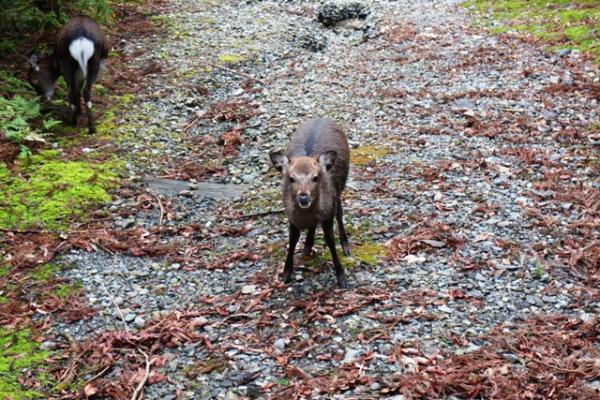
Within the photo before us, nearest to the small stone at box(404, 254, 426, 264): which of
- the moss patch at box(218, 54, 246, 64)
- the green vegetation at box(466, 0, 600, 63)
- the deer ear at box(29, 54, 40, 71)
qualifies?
the deer ear at box(29, 54, 40, 71)

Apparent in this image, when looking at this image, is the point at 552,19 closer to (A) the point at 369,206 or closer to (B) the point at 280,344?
(A) the point at 369,206

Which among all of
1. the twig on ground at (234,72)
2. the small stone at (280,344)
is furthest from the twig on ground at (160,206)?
the twig on ground at (234,72)

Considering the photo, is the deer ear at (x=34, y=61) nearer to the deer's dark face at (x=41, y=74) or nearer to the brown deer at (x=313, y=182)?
the deer's dark face at (x=41, y=74)

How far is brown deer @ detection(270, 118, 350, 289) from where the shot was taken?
6.09 metres

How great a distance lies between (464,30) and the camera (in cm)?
1614

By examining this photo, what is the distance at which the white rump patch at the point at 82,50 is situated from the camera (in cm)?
1038

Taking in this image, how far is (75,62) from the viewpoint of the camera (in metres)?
10.6

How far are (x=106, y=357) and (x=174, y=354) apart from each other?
0.59 metres

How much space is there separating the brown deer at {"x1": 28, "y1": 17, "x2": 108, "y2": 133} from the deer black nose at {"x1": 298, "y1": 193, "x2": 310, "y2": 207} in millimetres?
5956

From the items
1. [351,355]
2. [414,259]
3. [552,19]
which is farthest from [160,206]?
[552,19]

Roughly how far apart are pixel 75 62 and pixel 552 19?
1158 centimetres

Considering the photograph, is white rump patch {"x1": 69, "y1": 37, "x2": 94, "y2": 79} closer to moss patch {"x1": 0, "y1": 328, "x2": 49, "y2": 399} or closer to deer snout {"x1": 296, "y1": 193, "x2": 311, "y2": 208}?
moss patch {"x1": 0, "y1": 328, "x2": 49, "y2": 399}

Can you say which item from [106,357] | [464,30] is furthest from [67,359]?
[464,30]

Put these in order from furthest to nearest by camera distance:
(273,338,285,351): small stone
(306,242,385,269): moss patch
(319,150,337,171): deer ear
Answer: (306,242,385,269): moss patch
(319,150,337,171): deer ear
(273,338,285,351): small stone
